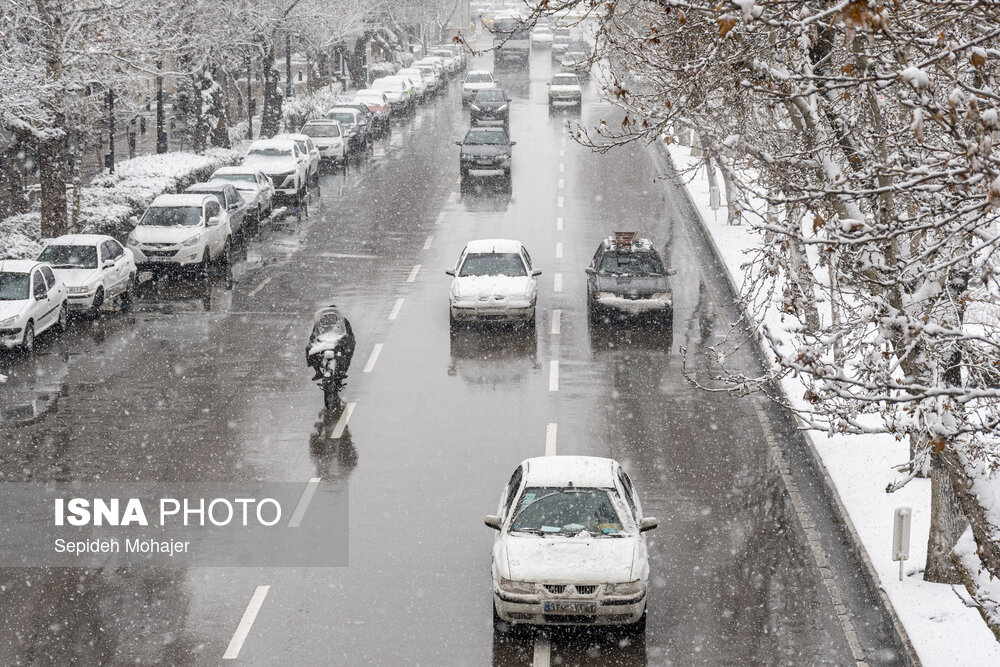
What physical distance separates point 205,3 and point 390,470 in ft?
93.9

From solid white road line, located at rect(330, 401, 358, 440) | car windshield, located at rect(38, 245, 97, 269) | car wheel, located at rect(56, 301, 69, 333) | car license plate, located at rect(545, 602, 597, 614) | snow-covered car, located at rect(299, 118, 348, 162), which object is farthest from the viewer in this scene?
snow-covered car, located at rect(299, 118, 348, 162)

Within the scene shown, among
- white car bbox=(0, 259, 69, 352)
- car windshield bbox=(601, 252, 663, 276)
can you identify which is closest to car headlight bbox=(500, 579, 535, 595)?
white car bbox=(0, 259, 69, 352)

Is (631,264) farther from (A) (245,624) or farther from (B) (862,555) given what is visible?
(A) (245,624)

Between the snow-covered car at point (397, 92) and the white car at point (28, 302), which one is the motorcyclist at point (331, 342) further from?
the snow-covered car at point (397, 92)

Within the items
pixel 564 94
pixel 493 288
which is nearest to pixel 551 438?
pixel 493 288

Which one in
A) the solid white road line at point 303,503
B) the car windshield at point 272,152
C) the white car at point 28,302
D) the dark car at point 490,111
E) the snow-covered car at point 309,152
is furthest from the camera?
the dark car at point 490,111

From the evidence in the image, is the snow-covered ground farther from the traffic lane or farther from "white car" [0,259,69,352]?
"white car" [0,259,69,352]

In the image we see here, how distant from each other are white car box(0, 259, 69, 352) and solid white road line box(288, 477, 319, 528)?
8399 mm

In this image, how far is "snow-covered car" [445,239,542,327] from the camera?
80.8ft

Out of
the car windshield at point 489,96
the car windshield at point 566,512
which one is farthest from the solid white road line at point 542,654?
the car windshield at point 489,96

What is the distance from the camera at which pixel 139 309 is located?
89.0 feet

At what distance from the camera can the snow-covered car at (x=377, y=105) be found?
191ft

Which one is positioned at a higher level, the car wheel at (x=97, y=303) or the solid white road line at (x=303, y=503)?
the car wheel at (x=97, y=303)

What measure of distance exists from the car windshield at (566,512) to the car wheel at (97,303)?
1487 centimetres
